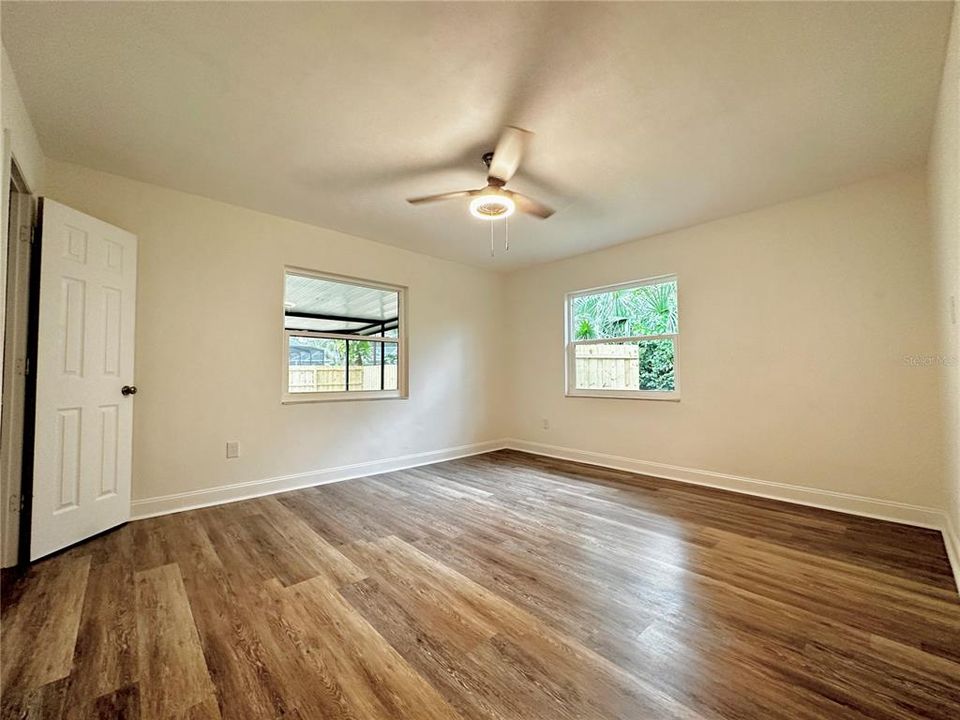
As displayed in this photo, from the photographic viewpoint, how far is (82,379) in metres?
2.37

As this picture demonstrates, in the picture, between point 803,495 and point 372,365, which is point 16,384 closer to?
point 372,365

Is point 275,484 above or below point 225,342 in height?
below

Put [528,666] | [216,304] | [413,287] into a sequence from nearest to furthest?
[528,666], [216,304], [413,287]

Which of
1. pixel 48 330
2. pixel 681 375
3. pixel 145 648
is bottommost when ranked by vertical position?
pixel 145 648

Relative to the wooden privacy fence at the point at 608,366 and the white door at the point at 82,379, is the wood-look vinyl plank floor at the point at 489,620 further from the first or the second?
the wooden privacy fence at the point at 608,366

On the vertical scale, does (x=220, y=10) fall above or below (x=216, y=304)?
above

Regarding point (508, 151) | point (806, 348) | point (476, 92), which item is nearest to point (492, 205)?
point (508, 151)

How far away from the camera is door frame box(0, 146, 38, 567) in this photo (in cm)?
206

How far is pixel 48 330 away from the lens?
221cm

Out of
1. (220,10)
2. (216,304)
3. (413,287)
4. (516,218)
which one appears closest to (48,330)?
(216,304)

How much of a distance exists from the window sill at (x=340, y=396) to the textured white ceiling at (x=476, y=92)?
172 cm

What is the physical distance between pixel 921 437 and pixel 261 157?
4.67 metres

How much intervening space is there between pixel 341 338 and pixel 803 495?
416 cm

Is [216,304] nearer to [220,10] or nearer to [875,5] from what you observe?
[220,10]
